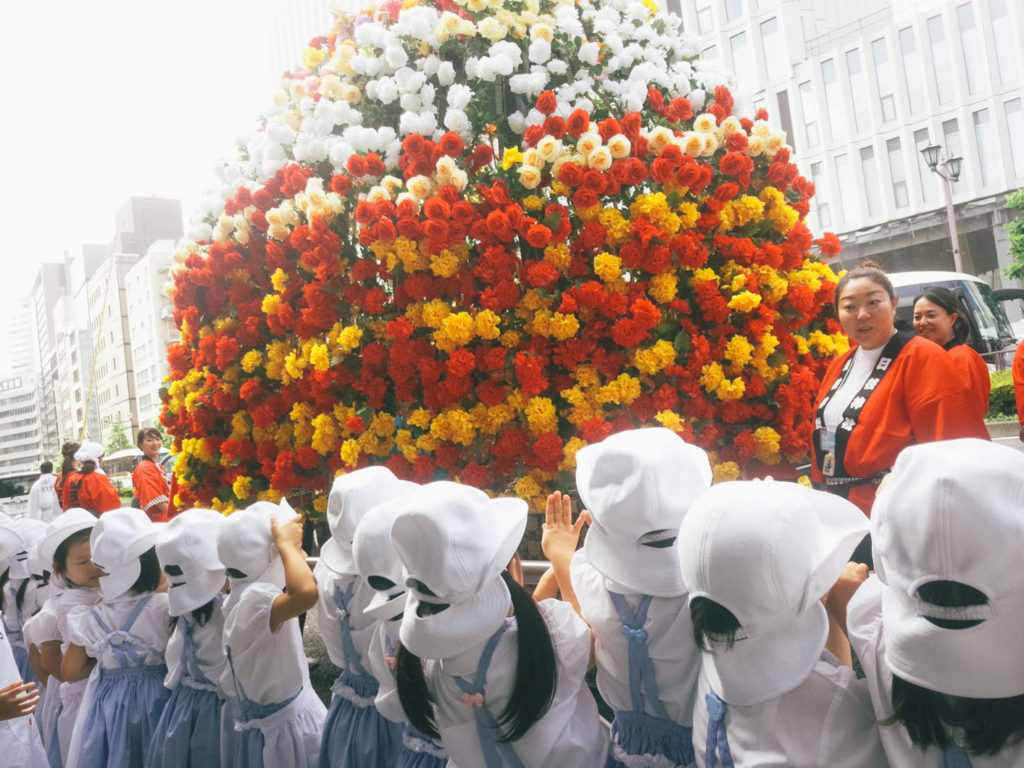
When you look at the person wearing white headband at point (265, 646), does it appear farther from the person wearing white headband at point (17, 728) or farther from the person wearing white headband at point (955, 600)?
the person wearing white headband at point (955, 600)

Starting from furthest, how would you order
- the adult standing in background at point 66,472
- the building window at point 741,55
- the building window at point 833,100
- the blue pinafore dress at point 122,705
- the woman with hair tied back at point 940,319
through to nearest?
1. the building window at point 741,55
2. the building window at point 833,100
3. the adult standing in background at point 66,472
4. the woman with hair tied back at point 940,319
5. the blue pinafore dress at point 122,705

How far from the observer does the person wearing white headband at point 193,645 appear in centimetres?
341

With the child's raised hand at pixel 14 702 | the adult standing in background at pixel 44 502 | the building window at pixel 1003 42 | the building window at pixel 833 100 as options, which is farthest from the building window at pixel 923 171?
the child's raised hand at pixel 14 702

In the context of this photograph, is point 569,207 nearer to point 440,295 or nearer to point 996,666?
point 440,295

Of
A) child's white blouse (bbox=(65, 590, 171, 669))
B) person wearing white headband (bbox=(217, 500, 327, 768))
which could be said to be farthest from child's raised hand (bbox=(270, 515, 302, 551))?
child's white blouse (bbox=(65, 590, 171, 669))

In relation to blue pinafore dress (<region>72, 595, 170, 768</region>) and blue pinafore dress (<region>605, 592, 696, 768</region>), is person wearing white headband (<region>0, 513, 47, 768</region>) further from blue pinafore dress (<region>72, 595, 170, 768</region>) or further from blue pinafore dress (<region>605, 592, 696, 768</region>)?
blue pinafore dress (<region>605, 592, 696, 768</region>)

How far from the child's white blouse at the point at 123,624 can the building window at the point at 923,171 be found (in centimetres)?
3091

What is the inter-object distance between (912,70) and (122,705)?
32.4 metres

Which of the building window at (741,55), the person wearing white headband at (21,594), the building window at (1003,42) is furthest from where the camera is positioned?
the building window at (741,55)

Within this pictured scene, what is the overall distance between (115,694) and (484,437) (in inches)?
74.9

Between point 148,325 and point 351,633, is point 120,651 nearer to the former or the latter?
point 351,633

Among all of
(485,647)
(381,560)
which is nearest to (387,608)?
(381,560)

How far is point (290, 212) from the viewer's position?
183 inches

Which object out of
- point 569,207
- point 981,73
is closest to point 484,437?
point 569,207
